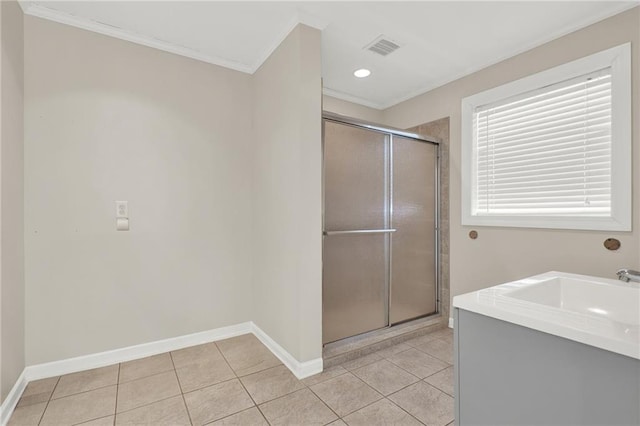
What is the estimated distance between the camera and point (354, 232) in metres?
2.39

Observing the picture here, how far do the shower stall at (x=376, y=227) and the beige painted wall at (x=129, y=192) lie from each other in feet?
2.86

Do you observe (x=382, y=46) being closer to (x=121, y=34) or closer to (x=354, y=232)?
(x=354, y=232)

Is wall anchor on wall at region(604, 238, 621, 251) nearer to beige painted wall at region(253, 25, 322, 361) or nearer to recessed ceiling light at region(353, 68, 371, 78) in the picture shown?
beige painted wall at region(253, 25, 322, 361)

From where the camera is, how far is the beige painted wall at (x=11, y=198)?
162cm

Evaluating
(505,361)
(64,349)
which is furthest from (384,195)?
(64,349)

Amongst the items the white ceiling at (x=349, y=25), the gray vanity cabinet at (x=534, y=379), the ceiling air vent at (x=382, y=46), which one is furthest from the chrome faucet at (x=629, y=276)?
the ceiling air vent at (x=382, y=46)

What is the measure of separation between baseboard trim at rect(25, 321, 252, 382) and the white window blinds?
2.48m

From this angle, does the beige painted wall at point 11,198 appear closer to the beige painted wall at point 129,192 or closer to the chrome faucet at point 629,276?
the beige painted wall at point 129,192

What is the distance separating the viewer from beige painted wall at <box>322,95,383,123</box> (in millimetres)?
3271

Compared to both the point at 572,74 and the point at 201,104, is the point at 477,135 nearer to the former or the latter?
the point at 572,74

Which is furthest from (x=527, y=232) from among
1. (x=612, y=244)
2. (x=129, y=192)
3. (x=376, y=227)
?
(x=129, y=192)

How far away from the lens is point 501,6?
6.25 ft

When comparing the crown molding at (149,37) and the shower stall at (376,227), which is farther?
the shower stall at (376,227)

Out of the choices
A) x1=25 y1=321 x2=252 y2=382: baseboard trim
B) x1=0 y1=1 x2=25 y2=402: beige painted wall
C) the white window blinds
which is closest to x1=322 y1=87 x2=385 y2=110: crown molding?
the white window blinds
